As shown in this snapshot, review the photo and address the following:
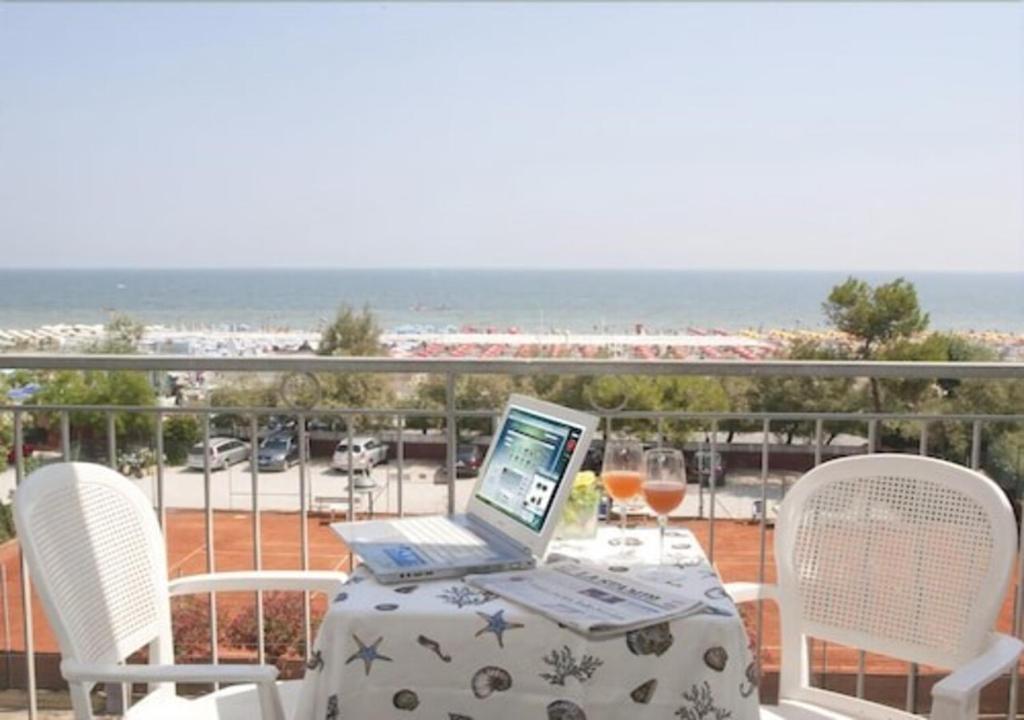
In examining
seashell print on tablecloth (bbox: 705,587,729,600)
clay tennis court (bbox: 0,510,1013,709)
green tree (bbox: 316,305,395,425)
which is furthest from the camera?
green tree (bbox: 316,305,395,425)

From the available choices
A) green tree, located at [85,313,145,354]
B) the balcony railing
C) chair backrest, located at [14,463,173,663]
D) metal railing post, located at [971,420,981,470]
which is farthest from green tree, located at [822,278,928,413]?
green tree, located at [85,313,145,354]

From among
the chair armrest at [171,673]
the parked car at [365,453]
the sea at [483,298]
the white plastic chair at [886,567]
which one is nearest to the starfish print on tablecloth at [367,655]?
the chair armrest at [171,673]

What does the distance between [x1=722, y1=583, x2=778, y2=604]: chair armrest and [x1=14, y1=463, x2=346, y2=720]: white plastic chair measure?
859mm

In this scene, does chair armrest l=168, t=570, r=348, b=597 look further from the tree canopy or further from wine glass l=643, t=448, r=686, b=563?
the tree canopy

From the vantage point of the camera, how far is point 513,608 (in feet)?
4.92

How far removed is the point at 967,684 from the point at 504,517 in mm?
860

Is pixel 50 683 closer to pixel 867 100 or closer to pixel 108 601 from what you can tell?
pixel 108 601

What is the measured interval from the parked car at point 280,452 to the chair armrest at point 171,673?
1903mm

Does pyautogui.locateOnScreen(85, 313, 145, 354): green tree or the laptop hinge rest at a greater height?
the laptop hinge

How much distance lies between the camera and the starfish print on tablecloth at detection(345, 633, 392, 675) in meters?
1.46

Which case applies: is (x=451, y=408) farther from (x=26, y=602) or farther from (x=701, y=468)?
(x=26, y=602)

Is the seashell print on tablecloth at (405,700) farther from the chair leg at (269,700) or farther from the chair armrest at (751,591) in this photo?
the chair armrest at (751,591)

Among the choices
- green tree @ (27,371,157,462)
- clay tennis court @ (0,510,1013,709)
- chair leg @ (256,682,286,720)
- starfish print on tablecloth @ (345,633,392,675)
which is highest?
green tree @ (27,371,157,462)

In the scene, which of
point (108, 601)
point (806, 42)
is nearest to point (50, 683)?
point (108, 601)
